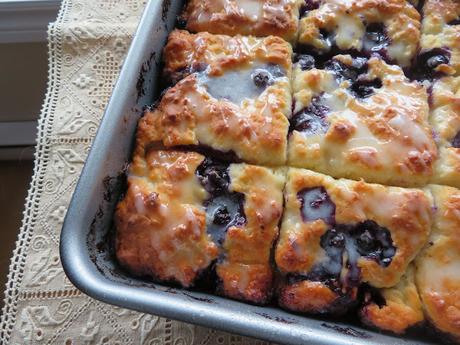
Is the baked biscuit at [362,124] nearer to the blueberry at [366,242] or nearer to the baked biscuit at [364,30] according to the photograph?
the baked biscuit at [364,30]

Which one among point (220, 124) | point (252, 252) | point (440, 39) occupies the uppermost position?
point (440, 39)

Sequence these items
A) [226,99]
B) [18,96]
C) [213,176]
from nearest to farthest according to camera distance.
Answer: [213,176]
[226,99]
[18,96]

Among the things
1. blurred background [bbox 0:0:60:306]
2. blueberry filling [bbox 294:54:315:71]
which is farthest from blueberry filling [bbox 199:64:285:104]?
blurred background [bbox 0:0:60:306]

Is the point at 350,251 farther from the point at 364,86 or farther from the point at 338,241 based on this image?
the point at 364,86

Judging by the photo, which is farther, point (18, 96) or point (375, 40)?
point (18, 96)

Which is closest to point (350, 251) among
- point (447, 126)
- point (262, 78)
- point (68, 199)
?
point (447, 126)
